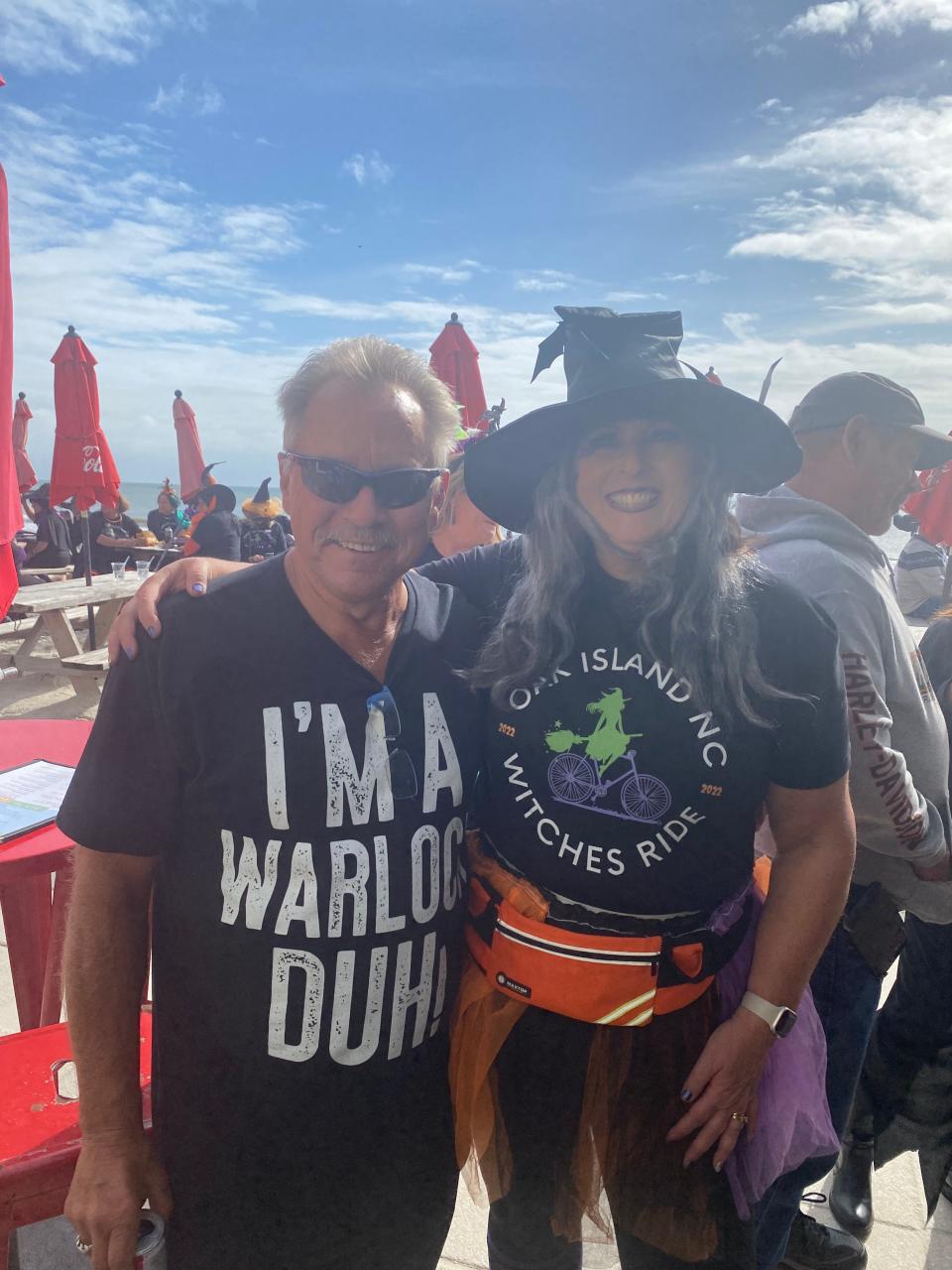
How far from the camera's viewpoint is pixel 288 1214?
1272 millimetres

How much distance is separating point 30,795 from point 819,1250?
8.49ft

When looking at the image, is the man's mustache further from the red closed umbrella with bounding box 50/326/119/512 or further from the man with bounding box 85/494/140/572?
the man with bounding box 85/494/140/572

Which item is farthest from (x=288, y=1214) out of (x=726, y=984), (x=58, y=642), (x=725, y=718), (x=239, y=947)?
(x=58, y=642)

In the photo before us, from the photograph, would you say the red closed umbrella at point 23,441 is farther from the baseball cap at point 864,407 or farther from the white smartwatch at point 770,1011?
the white smartwatch at point 770,1011

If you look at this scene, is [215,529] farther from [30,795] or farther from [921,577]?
[921,577]

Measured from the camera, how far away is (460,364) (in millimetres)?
8094

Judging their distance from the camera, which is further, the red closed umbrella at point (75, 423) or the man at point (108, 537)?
the man at point (108, 537)

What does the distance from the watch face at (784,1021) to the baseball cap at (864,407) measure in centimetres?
148

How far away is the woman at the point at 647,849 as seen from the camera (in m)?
1.40

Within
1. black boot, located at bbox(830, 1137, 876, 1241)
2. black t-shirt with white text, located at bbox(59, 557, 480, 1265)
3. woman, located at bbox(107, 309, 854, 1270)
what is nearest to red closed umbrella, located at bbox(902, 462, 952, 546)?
black boot, located at bbox(830, 1137, 876, 1241)

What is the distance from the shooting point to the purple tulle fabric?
1.48m

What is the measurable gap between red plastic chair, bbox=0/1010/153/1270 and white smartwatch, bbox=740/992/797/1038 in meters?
1.12

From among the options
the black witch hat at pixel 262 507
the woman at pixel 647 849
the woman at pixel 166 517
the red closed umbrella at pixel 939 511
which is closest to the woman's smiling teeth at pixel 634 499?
the woman at pixel 647 849

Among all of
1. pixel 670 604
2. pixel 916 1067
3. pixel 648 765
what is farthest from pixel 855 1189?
pixel 670 604
